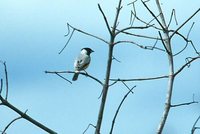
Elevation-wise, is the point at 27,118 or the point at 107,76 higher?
the point at 107,76

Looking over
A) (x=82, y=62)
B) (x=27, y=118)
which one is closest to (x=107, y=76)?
(x=27, y=118)

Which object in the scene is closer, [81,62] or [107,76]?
[107,76]

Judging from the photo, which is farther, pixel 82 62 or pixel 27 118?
pixel 82 62

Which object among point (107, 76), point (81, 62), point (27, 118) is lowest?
point (27, 118)

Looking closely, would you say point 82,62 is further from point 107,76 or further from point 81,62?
point 107,76

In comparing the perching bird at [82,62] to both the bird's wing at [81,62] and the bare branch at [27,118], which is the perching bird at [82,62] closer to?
the bird's wing at [81,62]

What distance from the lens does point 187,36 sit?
4.50 meters

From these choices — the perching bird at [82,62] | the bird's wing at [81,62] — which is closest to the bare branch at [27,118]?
the perching bird at [82,62]

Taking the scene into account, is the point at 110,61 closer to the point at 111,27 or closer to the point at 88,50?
the point at 111,27

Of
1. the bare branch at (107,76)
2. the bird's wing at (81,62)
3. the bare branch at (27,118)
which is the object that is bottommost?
the bare branch at (27,118)

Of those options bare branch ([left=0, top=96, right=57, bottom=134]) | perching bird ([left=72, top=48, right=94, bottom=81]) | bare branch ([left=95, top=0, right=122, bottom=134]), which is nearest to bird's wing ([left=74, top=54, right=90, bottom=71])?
perching bird ([left=72, top=48, right=94, bottom=81])

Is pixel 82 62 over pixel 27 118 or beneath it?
over

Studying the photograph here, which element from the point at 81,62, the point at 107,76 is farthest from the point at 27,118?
the point at 81,62

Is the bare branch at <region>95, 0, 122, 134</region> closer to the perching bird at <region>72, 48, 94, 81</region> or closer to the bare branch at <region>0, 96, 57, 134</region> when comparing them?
the bare branch at <region>0, 96, 57, 134</region>
